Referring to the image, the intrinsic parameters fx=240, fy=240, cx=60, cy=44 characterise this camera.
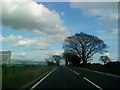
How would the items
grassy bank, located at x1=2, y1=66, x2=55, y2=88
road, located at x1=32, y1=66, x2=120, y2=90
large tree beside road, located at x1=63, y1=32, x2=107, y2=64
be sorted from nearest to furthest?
grassy bank, located at x1=2, y1=66, x2=55, y2=88 < road, located at x1=32, y1=66, x2=120, y2=90 < large tree beside road, located at x1=63, y1=32, x2=107, y2=64

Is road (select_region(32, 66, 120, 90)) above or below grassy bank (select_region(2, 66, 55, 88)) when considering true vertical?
below

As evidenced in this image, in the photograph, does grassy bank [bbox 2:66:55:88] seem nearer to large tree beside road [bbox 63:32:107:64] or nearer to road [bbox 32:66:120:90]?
road [bbox 32:66:120:90]

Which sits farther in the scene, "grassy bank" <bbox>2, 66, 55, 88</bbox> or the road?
the road

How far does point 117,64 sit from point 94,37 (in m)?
26.3

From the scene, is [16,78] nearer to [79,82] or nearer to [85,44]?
[79,82]

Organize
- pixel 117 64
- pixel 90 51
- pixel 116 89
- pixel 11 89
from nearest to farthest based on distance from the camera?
pixel 11 89, pixel 116 89, pixel 117 64, pixel 90 51

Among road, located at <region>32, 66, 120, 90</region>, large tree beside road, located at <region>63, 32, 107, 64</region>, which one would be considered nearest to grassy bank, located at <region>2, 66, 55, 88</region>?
road, located at <region>32, 66, 120, 90</region>

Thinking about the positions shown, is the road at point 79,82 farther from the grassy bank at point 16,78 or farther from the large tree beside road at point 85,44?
the large tree beside road at point 85,44

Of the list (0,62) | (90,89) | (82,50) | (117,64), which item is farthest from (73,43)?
(90,89)

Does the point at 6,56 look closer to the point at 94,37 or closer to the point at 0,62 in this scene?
the point at 0,62

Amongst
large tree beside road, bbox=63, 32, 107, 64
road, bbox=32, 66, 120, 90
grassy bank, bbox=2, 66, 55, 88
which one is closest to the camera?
grassy bank, bbox=2, 66, 55, 88

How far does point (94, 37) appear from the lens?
81688mm

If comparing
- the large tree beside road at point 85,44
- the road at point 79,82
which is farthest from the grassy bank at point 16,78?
the large tree beside road at point 85,44

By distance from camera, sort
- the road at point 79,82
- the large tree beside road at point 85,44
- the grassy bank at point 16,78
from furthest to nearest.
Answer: the large tree beside road at point 85,44 < the road at point 79,82 < the grassy bank at point 16,78
